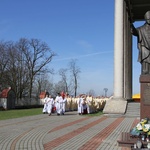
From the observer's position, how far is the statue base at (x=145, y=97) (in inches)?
384

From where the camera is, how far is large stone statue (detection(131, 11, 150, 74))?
10422mm

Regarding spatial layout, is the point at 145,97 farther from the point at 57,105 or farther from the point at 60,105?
the point at 57,105

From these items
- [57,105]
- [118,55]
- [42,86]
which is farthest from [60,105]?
[42,86]

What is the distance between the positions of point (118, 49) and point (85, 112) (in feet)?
20.5

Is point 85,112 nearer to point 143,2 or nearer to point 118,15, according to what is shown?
point 118,15

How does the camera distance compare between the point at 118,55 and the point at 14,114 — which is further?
the point at 14,114

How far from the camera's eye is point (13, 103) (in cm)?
4628

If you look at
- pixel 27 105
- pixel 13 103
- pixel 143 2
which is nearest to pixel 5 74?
pixel 27 105

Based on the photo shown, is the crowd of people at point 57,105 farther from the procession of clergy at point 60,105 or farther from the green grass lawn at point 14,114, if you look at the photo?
the green grass lawn at point 14,114

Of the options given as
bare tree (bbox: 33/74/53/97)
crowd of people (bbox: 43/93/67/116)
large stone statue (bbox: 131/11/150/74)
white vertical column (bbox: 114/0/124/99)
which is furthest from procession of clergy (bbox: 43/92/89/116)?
bare tree (bbox: 33/74/53/97)

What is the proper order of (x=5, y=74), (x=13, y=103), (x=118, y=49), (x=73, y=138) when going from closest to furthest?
(x=73, y=138), (x=118, y=49), (x=13, y=103), (x=5, y=74)

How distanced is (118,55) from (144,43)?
14.2 metres

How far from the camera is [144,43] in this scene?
413 inches

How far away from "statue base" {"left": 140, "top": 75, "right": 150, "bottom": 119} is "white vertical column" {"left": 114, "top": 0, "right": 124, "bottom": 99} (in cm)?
1476
